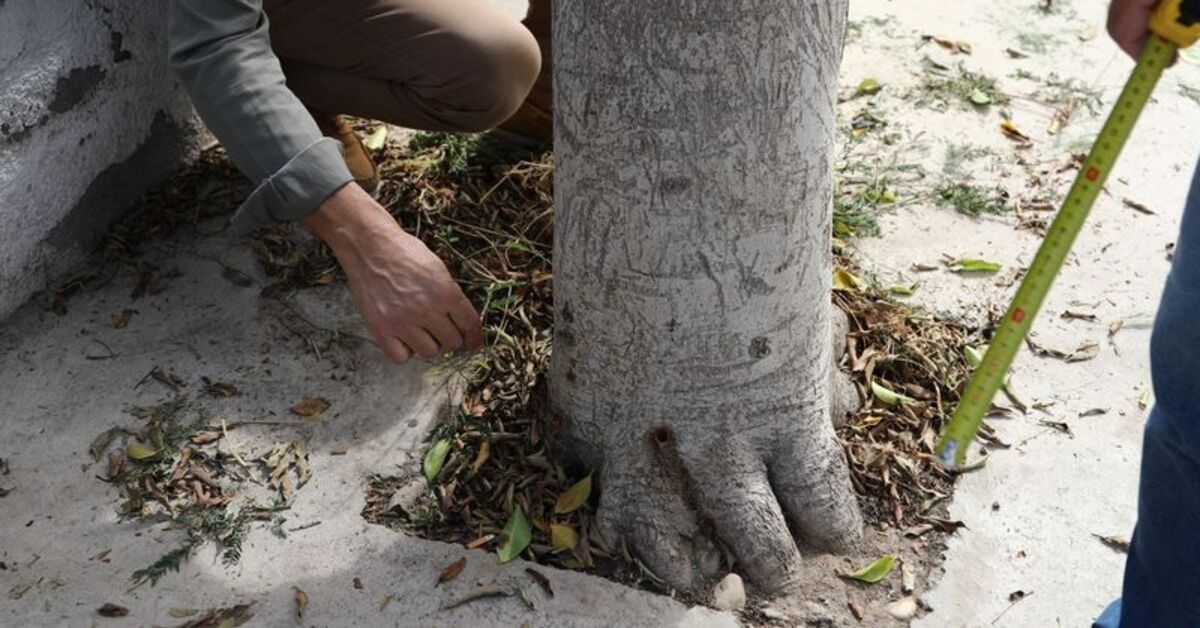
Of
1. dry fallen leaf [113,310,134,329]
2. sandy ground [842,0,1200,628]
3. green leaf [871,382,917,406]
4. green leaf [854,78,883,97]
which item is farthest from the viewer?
green leaf [854,78,883,97]

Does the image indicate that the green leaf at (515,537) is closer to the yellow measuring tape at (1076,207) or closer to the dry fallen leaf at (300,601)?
the dry fallen leaf at (300,601)

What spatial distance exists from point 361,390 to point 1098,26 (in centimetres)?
315

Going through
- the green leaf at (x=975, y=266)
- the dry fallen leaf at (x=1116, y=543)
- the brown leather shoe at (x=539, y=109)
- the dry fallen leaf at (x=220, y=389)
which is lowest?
the dry fallen leaf at (x=1116, y=543)

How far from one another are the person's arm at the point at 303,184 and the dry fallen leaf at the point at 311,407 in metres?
0.65

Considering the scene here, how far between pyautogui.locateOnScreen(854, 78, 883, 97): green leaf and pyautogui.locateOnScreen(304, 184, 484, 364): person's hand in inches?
91.1

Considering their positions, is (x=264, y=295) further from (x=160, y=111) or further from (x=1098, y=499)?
(x=1098, y=499)

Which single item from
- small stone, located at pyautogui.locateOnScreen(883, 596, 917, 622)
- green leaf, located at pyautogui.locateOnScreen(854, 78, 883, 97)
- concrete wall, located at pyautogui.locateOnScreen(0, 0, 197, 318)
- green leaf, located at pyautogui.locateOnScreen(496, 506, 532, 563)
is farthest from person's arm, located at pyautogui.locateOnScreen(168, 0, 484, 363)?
green leaf, located at pyautogui.locateOnScreen(854, 78, 883, 97)

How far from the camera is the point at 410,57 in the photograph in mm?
3355

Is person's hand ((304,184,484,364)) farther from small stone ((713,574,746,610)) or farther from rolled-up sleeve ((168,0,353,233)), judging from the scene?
small stone ((713,574,746,610))

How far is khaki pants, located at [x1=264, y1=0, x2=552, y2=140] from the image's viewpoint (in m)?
3.34

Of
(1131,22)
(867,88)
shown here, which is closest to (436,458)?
(1131,22)

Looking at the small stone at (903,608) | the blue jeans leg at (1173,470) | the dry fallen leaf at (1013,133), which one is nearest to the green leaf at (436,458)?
the small stone at (903,608)

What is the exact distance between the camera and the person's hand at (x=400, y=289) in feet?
8.07

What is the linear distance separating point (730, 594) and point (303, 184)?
120 centimetres
